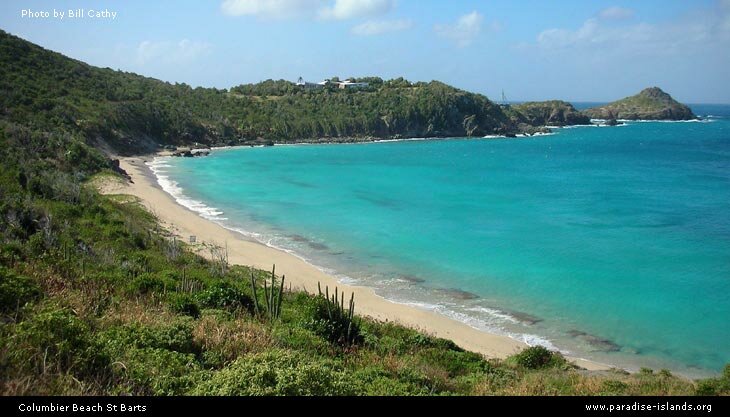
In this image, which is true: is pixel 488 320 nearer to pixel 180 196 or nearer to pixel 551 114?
pixel 180 196

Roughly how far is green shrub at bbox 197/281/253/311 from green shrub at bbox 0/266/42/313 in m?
4.20

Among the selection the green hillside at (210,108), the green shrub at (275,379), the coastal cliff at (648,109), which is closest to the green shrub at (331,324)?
the green shrub at (275,379)

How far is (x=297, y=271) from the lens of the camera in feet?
79.2

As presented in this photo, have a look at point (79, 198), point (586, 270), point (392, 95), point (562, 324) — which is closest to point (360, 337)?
point (562, 324)

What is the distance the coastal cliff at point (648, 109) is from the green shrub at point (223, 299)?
17456 cm

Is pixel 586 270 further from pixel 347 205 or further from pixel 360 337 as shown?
pixel 347 205

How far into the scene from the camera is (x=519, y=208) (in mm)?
41906

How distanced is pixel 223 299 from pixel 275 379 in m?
6.41

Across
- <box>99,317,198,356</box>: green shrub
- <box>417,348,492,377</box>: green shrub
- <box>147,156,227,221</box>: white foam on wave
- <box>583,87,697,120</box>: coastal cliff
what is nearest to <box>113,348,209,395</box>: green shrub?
<box>99,317,198,356</box>: green shrub

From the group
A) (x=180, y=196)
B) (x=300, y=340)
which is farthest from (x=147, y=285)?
(x=180, y=196)

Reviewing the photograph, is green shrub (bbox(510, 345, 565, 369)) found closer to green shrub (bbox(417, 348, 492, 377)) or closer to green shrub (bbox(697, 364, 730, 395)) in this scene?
green shrub (bbox(417, 348, 492, 377))

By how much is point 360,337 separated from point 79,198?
2125 centimetres

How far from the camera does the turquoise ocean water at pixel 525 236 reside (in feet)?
64.3

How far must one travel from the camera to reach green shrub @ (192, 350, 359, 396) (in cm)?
612
